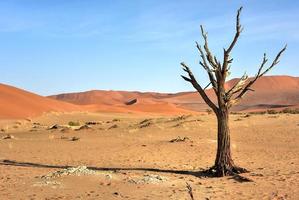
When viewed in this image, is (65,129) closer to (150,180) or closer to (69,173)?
(69,173)

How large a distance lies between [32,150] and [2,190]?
859 cm

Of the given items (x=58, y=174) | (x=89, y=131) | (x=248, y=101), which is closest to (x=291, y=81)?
(x=248, y=101)

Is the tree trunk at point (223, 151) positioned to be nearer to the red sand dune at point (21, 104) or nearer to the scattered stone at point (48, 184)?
the scattered stone at point (48, 184)

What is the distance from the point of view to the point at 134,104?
7419 centimetres

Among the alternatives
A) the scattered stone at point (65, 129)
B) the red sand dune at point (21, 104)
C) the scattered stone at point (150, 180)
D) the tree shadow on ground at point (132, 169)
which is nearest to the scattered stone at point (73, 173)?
the scattered stone at point (150, 180)

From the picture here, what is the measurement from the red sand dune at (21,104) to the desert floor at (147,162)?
52.8ft

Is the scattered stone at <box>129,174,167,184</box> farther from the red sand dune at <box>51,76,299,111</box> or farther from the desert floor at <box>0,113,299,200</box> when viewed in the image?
the red sand dune at <box>51,76,299,111</box>

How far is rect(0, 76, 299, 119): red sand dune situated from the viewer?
4791 cm

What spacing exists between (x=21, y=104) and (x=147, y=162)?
34.5m

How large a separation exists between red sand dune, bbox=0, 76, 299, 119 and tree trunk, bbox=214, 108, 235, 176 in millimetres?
29691

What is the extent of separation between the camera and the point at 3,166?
579 inches

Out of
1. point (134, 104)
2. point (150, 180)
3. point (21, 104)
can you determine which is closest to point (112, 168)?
point (150, 180)

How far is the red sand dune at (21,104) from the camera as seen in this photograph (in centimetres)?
4331

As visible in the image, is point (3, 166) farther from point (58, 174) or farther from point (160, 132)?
point (160, 132)
